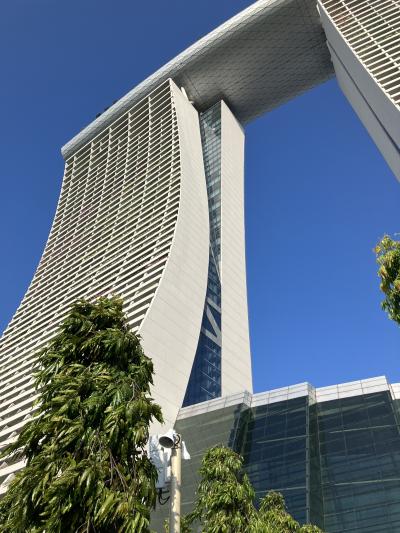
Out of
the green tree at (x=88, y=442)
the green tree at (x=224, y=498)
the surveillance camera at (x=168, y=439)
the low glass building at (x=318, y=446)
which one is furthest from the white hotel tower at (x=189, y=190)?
the surveillance camera at (x=168, y=439)

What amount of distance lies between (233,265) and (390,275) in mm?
41244

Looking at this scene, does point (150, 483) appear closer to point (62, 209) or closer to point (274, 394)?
point (274, 394)

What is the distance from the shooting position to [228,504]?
1330 cm

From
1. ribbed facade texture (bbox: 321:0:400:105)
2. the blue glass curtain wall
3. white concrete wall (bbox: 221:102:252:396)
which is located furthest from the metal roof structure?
the blue glass curtain wall

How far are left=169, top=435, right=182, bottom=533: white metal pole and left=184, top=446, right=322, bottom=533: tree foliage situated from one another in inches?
220

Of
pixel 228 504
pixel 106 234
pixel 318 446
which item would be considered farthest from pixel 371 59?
pixel 228 504

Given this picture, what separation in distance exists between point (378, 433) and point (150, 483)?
22144 mm

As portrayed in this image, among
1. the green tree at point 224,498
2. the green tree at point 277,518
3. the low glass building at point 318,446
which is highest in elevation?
the low glass building at point 318,446

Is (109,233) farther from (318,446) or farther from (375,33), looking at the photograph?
(318,446)

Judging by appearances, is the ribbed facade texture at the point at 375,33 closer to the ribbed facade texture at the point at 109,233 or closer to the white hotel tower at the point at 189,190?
the white hotel tower at the point at 189,190

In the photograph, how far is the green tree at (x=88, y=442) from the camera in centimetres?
766

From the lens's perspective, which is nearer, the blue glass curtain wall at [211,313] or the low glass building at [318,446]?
the low glass building at [318,446]

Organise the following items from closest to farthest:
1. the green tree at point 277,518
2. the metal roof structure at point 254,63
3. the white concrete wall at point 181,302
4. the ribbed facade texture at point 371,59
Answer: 1. the green tree at point 277,518
2. the white concrete wall at point 181,302
3. the ribbed facade texture at point 371,59
4. the metal roof structure at point 254,63

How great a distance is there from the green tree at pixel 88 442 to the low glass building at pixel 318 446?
59.5 feet
